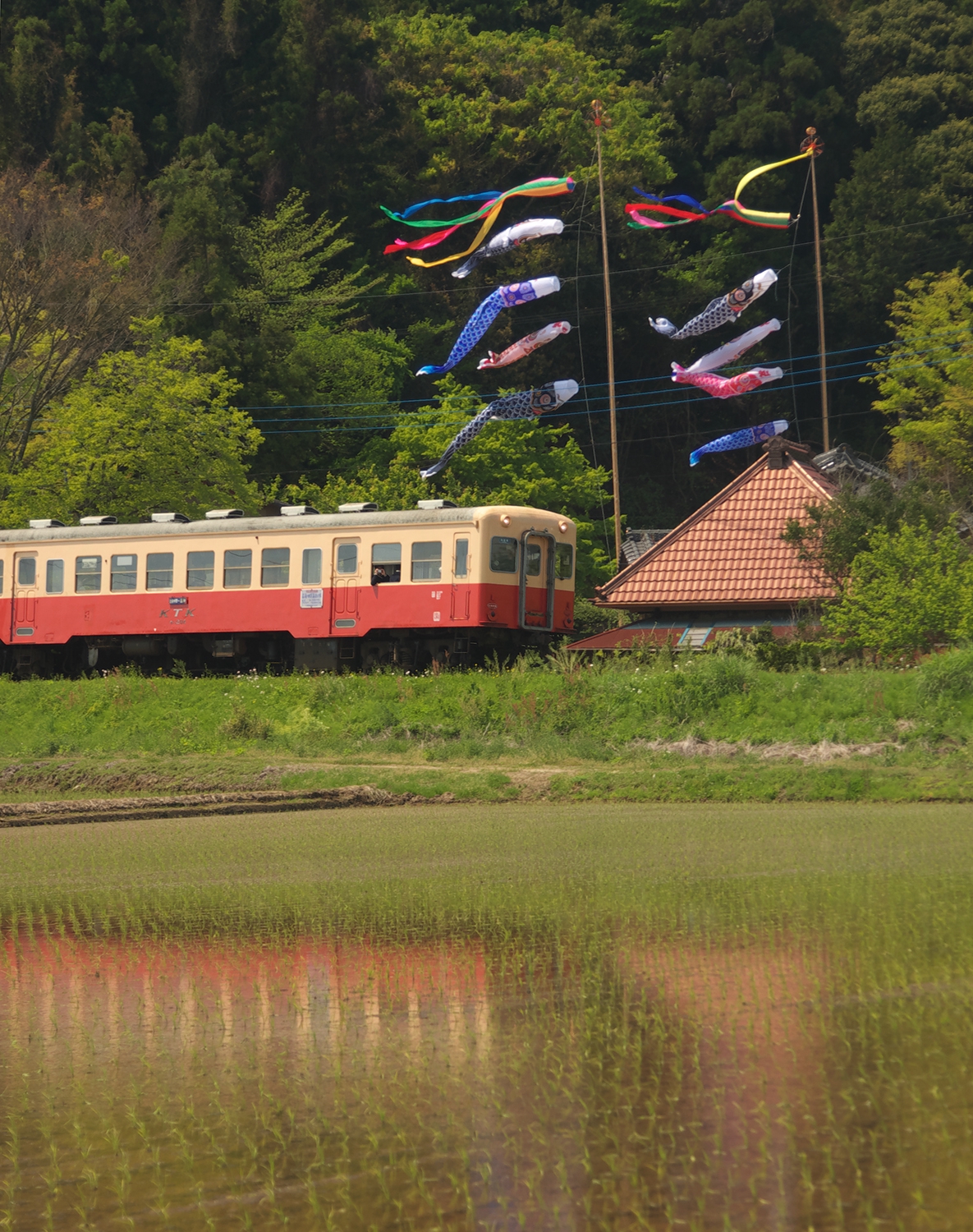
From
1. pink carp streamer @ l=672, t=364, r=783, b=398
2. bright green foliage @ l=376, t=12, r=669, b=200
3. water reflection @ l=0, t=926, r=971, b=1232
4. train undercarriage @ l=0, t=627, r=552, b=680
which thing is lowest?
water reflection @ l=0, t=926, r=971, b=1232

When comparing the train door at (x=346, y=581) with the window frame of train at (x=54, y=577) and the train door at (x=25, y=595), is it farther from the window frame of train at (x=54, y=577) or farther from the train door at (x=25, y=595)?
the train door at (x=25, y=595)

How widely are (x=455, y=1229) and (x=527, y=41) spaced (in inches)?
2646

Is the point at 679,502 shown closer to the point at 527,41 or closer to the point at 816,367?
the point at 816,367

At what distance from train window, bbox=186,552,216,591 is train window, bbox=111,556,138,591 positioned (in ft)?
3.96

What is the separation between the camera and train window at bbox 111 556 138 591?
108 ft

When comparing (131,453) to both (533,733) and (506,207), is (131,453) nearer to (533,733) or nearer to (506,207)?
(533,733)

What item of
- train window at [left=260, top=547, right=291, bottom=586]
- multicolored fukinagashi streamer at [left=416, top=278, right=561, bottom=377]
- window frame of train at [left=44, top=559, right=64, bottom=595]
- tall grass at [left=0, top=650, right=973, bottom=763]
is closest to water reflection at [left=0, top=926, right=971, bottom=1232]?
tall grass at [left=0, top=650, right=973, bottom=763]

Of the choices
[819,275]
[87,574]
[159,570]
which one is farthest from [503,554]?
[819,275]

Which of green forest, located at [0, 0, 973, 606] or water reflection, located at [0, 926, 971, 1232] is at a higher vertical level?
green forest, located at [0, 0, 973, 606]

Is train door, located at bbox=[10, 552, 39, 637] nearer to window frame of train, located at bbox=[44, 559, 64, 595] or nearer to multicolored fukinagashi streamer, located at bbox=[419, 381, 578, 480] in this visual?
window frame of train, located at bbox=[44, 559, 64, 595]

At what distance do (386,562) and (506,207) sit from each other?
3620 cm

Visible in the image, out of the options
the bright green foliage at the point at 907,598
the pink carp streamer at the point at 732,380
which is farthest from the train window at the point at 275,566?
the pink carp streamer at the point at 732,380

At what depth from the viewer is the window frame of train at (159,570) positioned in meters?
32.7

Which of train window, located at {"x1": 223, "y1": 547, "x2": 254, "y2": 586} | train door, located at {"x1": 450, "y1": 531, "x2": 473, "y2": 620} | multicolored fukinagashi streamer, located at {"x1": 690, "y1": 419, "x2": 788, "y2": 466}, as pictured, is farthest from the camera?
multicolored fukinagashi streamer, located at {"x1": 690, "y1": 419, "x2": 788, "y2": 466}
